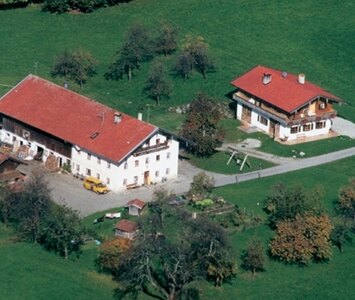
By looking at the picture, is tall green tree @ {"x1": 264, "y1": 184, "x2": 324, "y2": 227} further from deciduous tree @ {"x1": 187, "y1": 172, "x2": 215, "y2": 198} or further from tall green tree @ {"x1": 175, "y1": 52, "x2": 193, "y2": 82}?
tall green tree @ {"x1": 175, "y1": 52, "x2": 193, "y2": 82}

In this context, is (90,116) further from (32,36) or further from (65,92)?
(32,36)

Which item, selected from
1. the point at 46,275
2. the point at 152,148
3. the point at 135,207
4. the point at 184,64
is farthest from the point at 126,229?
the point at 184,64

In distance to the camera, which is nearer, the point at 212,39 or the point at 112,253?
the point at 112,253

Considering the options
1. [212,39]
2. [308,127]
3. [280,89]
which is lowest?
[308,127]

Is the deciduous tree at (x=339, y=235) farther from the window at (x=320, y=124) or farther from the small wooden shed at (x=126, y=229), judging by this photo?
the window at (x=320, y=124)

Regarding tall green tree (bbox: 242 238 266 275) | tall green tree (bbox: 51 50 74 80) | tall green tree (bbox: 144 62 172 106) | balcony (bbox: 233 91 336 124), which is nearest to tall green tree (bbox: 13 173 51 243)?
tall green tree (bbox: 242 238 266 275)

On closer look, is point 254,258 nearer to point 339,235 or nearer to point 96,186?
point 339,235

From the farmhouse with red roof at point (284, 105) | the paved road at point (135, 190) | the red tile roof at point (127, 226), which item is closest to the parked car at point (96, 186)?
the paved road at point (135, 190)
